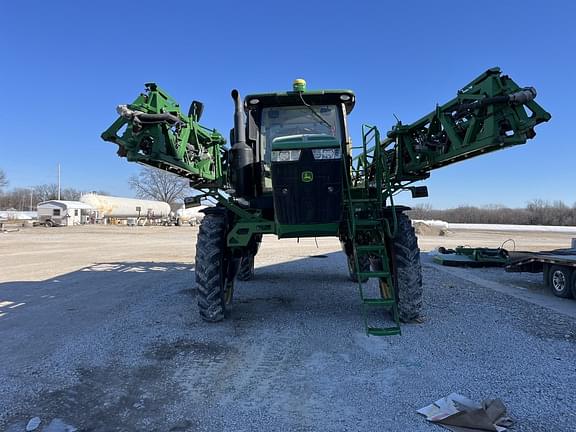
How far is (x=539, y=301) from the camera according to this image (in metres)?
7.71

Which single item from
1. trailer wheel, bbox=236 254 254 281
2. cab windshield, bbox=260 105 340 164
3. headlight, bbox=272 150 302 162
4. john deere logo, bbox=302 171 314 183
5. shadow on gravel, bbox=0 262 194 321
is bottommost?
shadow on gravel, bbox=0 262 194 321

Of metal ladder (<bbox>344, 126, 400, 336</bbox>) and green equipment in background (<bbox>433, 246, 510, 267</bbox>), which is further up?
metal ladder (<bbox>344, 126, 400, 336</bbox>)

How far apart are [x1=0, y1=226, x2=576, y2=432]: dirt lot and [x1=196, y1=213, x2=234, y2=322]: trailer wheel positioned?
0.27 m

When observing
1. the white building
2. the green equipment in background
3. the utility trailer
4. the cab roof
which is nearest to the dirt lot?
the utility trailer

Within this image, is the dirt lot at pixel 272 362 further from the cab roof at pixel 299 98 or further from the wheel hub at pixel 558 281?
the cab roof at pixel 299 98

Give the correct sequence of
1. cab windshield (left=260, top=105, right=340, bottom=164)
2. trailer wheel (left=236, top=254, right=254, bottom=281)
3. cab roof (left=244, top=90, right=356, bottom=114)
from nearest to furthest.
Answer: cab roof (left=244, top=90, right=356, bottom=114) → cab windshield (left=260, top=105, right=340, bottom=164) → trailer wheel (left=236, top=254, right=254, bottom=281)

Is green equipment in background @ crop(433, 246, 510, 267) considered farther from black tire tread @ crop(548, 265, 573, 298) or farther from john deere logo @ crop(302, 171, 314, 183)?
john deere logo @ crop(302, 171, 314, 183)

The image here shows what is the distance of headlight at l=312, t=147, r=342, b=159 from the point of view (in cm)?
475

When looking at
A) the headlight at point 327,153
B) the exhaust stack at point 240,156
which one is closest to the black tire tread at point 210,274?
the exhaust stack at point 240,156

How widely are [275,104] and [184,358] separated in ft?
12.9

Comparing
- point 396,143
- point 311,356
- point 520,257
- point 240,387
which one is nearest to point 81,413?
point 240,387

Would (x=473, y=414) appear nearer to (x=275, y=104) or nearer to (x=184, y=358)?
(x=184, y=358)

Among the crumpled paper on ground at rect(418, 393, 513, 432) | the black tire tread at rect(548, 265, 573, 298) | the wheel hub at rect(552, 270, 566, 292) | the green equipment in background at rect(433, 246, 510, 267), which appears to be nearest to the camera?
the crumpled paper on ground at rect(418, 393, 513, 432)

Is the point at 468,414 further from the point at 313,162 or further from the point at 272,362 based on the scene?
the point at 313,162
